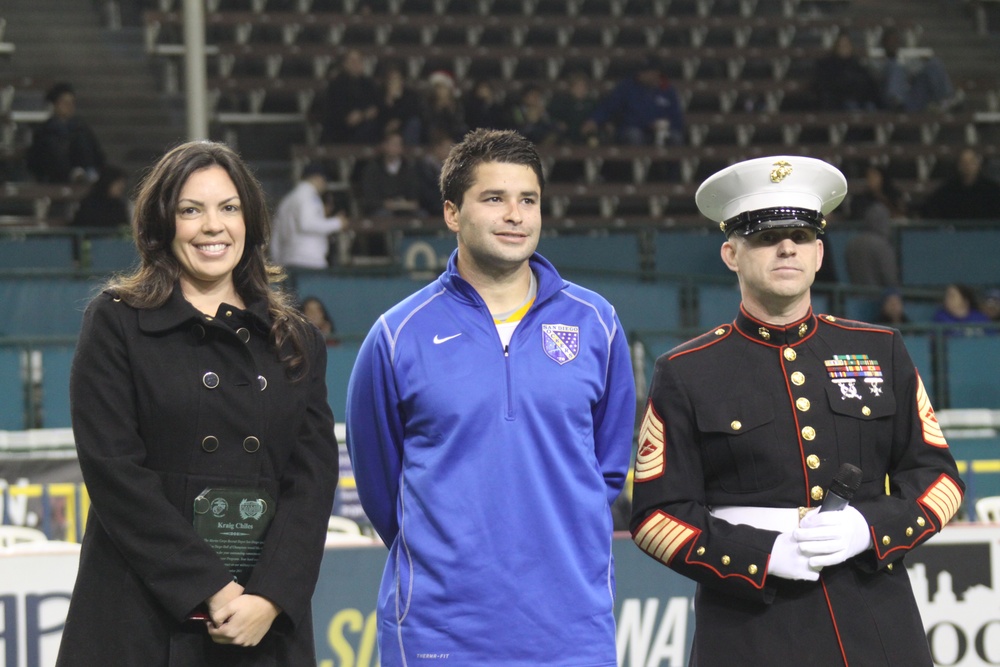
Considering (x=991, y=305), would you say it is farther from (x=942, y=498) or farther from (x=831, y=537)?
(x=831, y=537)

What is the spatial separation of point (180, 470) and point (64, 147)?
437 inches

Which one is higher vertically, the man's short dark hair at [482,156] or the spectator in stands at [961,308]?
the man's short dark hair at [482,156]

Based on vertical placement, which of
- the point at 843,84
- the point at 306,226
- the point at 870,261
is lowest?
the point at 870,261

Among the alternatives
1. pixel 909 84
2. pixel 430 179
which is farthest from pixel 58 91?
pixel 909 84

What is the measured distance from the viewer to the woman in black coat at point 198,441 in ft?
9.18

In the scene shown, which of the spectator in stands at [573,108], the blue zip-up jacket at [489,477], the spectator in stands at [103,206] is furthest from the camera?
the spectator in stands at [573,108]

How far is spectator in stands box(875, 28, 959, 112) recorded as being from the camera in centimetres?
1648

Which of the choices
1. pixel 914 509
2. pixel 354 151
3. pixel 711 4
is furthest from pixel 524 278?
pixel 711 4

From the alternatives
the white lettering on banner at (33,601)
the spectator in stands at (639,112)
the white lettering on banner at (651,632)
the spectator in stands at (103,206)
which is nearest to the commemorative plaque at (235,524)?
the white lettering on banner at (33,601)

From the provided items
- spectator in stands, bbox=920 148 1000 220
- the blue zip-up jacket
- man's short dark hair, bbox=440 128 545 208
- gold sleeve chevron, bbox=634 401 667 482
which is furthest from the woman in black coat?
spectator in stands, bbox=920 148 1000 220

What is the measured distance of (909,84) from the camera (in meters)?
16.8

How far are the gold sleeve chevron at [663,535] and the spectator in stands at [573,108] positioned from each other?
38.8ft

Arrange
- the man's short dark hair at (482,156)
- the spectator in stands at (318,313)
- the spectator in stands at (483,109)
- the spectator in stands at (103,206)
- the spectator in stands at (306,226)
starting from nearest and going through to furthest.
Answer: the man's short dark hair at (482,156)
the spectator in stands at (318,313)
the spectator in stands at (306,226)
the spectator in stands at (103,206)
the spectator in stands at (483,109)

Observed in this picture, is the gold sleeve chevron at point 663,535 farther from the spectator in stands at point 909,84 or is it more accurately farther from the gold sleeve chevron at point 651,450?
the spectator in stands at point 909,84
